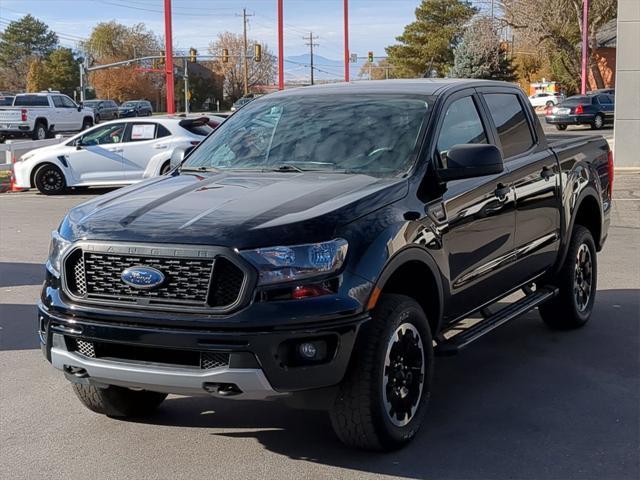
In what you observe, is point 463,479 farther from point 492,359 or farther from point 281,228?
point 492,359

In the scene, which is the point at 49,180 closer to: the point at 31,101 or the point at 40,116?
the point at 40,116

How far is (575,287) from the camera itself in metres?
7.13

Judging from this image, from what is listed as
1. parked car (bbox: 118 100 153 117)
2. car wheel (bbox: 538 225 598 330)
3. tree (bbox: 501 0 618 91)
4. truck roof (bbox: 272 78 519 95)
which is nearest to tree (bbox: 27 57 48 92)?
parked car (bbox: 118 100 153 117)

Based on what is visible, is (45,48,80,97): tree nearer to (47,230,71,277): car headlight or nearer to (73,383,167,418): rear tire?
(73,383,167,418): rear tire

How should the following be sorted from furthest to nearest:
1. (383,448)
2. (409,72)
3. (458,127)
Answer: (409,72), (458,127), (383,448)

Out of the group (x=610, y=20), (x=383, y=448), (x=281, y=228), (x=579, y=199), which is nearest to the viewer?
(x=281, y=228)

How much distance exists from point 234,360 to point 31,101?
37607mm

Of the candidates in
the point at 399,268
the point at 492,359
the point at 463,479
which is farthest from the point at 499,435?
the point at 492,359

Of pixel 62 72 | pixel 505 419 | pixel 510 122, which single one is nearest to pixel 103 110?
pixel 62 72

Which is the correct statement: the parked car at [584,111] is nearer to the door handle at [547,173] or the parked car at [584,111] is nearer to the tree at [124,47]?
the door handle at [547,173]

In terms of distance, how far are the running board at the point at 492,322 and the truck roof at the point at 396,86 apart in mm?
1470

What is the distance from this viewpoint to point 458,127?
18.9 ft

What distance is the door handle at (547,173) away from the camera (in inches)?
256

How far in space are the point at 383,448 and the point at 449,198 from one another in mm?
1483
